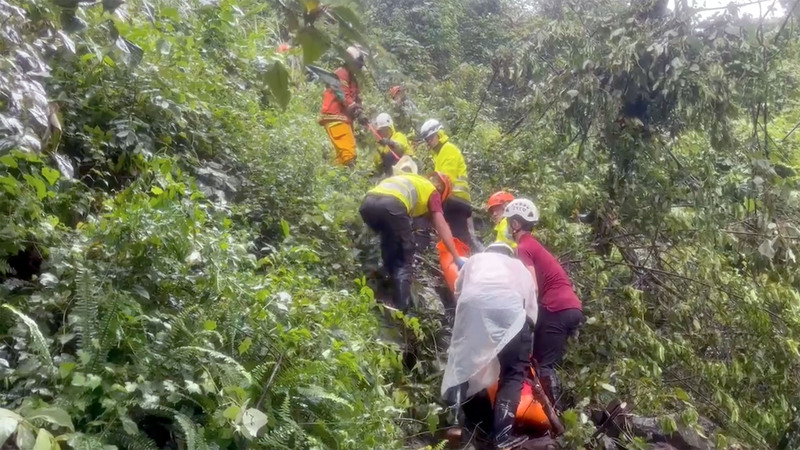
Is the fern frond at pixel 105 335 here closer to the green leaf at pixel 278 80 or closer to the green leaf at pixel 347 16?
the green leaf at pixel 278 80

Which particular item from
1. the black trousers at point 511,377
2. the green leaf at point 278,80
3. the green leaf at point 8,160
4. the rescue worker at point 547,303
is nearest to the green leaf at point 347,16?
the green leaf at point 278,80

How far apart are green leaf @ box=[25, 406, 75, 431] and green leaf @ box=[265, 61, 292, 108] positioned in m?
1.59

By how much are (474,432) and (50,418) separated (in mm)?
3168

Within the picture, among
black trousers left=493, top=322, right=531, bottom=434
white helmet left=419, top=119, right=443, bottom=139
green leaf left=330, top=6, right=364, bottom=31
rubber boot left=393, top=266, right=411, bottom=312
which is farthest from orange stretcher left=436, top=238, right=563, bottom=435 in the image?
green leaf left=330, top=6, right=364, bottom=31

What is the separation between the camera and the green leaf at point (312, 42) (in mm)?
1444

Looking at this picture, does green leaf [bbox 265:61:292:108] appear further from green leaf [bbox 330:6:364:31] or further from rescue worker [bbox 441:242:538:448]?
rescue worker [bbox 441:242:538:448]

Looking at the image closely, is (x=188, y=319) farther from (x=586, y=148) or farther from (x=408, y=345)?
(x=586, y=148)

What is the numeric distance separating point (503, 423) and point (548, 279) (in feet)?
4.21

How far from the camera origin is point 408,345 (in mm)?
5723

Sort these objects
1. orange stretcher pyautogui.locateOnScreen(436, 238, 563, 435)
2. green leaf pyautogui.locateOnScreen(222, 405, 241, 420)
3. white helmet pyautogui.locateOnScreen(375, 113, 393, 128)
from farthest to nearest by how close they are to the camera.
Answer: white helmet pyautogui.locateOnScreen(375, 113, 393, 128) < orange stretcher pyautogui.locateOnScreen(436, 238, 563, 435) < green leaf pyautogui.locateOnScreen(222, 405, 241, 420)

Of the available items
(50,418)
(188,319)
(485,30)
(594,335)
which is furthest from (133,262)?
(485,30)

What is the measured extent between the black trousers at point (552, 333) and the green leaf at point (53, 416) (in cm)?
383

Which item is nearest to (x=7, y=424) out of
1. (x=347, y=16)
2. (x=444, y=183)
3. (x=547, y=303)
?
(x=347, y=16)

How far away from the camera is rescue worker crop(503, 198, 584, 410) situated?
5.68 meters
